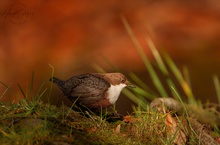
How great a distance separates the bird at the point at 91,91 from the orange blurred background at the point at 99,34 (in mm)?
4133

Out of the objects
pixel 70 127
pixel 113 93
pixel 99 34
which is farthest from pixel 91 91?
pixel 99 34

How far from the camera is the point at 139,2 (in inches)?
443

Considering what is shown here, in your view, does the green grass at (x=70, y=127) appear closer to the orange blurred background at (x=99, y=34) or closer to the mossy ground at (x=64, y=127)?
the mossy ground at (x=64, y=127)

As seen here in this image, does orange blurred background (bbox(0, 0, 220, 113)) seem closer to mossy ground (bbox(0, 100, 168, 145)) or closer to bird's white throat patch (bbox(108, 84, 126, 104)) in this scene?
bird's white throat patch (bbox(108, 84, 126, 104))

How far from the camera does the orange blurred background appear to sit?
32.0 ft

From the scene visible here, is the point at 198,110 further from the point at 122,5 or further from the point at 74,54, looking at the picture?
the point at 122,5

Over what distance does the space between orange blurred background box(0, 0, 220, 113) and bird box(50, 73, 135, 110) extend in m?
4.13

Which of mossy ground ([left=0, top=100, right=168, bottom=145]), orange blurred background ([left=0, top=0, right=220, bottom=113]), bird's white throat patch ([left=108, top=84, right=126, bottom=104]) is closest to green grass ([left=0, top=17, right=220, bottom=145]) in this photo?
mossy ground ([left=0, top=100, right=168, bottom=145])

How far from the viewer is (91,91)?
503 cm

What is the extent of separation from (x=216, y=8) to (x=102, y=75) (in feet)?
20.1

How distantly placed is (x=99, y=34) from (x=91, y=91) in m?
5.61

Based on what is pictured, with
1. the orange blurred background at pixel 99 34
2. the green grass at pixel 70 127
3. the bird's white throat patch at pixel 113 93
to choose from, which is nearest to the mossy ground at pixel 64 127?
the green grass at pixel 70 127

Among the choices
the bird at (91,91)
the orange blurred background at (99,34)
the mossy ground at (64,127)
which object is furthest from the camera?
the orange blurred background at (99,34)

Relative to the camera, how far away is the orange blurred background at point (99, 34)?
975 centimetres
